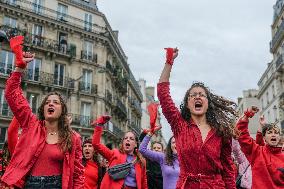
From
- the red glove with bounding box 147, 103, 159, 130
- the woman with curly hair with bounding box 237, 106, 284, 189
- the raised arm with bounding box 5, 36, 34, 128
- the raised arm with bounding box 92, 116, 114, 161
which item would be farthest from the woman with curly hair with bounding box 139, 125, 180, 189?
the raised arm with bounding box 5, 36, 34, 128

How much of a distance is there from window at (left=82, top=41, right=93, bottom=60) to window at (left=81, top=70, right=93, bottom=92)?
4.26 ft

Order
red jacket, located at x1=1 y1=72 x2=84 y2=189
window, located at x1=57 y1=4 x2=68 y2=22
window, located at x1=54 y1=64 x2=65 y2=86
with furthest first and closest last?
window, located at x1=57 y1=4 x2=68 y2=22
window, located at x1=54 y1=64 x2=65 y2=86
red jacket, located at x1=1 y1=72 x2=84 y2=189

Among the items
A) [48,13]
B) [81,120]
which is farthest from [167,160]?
[48,13]

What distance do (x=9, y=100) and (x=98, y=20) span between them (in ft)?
123

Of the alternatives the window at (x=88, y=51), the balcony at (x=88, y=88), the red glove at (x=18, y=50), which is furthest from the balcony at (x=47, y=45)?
the red glove at (x=18, y=50)

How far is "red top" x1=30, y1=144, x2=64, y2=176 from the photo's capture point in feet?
13.8

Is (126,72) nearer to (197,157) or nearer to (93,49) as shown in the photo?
(93,49)

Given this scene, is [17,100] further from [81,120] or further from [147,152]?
[81,120]

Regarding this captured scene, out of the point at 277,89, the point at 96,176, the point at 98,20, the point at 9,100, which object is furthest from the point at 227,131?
the point at 277,89

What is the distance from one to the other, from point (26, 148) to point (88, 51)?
35697mm

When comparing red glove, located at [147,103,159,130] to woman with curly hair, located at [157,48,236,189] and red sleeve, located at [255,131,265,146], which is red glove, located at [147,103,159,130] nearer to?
red sleeve, located at [255,131,265,146]

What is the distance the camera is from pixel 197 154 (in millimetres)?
3920

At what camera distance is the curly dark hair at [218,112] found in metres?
4.18

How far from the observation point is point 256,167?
638 centimetres
